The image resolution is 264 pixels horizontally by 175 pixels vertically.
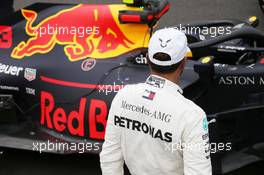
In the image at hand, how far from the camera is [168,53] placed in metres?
2.24

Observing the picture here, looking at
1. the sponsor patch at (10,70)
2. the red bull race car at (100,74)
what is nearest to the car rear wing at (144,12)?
the red bull race car at (100,74)

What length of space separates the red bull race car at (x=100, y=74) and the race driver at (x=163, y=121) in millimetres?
1572

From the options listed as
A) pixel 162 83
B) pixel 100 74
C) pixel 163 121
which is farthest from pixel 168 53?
pixel 100 74

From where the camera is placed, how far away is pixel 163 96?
7.45 ft

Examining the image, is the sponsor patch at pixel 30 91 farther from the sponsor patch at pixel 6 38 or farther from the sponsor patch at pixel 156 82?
the sponsor patch at pixel 156 82

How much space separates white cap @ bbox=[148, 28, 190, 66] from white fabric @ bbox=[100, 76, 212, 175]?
0.09 m

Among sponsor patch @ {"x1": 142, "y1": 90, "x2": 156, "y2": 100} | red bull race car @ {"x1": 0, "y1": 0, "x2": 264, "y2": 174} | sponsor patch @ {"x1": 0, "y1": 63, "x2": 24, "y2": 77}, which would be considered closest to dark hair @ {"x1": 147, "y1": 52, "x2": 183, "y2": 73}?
sponsor patch @ {"x1": 142, "y1": 90, "x2": 156, "y2": 100}

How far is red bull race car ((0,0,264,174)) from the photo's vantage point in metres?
4.02

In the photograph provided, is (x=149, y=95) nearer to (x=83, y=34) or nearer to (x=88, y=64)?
(x=88, y=64)

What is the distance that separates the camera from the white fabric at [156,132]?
87.0 inches

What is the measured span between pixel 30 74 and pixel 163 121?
2541 millimetres

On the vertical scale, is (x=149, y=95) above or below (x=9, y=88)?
above

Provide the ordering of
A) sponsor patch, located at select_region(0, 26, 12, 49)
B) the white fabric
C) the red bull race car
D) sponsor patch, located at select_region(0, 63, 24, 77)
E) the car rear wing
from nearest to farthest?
the white fabric
the red bull race car
the car rear wing
sponsor patch, located at select_region(0, 63, 24, 77)
sponsor patch, located at select_region(0, 26, 12, 49)

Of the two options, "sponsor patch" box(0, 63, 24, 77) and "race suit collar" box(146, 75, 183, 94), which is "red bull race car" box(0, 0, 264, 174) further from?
"race suit collar" box(146, 75, 183, 94)
